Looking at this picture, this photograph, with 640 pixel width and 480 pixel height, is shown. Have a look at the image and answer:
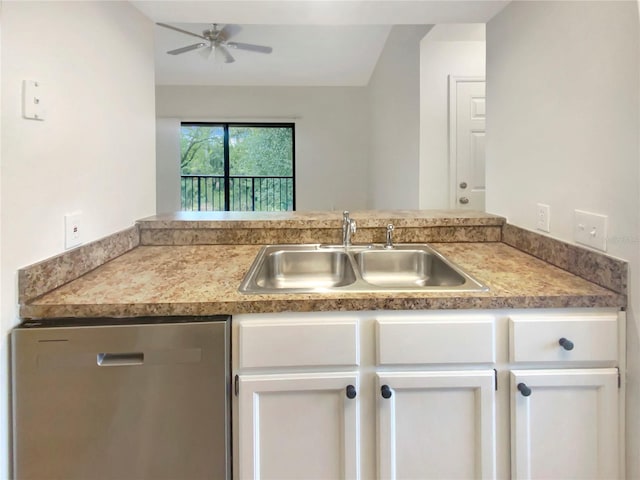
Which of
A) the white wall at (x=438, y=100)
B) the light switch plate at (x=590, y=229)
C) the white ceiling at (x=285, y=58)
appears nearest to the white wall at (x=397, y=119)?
the white wall at (x=438, y=100)

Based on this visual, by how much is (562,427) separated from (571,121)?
34.6 inches

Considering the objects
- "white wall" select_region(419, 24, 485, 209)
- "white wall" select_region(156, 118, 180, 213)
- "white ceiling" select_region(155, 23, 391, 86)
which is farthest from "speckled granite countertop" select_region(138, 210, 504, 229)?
"white wall" select_region(156, 118, 180, 213)

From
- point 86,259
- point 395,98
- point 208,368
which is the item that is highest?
point 395,98

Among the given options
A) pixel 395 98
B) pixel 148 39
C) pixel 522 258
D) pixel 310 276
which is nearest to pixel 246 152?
pixel 395 98

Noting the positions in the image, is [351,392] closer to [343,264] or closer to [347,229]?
[343,264]

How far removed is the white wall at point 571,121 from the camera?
40.2 inches

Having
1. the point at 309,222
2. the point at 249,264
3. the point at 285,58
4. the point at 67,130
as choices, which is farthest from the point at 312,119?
the point at 67,130

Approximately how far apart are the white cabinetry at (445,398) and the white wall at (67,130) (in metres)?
0.57

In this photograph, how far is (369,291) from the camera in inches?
42.6

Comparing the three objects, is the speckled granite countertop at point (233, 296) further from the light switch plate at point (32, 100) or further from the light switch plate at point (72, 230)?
the light switch plate at point (32, 100)

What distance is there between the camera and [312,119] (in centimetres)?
583

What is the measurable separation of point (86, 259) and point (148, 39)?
1070 mm

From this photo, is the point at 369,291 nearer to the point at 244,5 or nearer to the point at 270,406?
the point at 270,406

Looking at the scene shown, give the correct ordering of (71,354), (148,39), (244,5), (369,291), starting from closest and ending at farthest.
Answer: (71,354) < (369,291) < (244,5) < (148,39)
